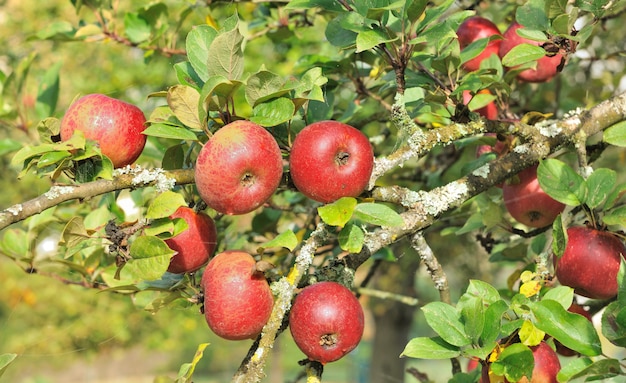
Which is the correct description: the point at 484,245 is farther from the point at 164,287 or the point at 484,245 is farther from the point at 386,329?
the point at 386,329

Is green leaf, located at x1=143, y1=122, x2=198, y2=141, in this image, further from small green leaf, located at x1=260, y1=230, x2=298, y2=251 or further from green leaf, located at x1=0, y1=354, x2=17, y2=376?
green leaf, located at x1=0, y1=354, x2=17, y2=376

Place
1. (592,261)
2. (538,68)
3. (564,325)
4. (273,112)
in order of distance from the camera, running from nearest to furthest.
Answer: (564,325) → (273,112) → (592,261) → (538,68)

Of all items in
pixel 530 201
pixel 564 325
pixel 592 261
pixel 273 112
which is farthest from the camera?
pixel 530 201


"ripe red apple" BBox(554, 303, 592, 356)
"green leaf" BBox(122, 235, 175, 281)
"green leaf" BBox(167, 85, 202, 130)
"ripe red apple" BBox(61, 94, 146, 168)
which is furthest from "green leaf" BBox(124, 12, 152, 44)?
"ripe red apple" BBox(554, 303, 592, 356)

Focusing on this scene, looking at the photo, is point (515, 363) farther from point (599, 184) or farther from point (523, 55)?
point (523, 55)

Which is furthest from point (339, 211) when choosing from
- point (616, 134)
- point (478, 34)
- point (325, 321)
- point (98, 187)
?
point (478, 34)

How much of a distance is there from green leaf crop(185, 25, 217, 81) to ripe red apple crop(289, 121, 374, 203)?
21cm

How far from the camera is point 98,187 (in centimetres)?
104

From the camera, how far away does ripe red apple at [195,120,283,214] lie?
40.4 inches

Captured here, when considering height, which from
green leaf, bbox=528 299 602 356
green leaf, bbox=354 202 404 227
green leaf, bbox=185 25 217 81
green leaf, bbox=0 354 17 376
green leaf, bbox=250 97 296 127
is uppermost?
green leaf, bbox=185 25 217 81

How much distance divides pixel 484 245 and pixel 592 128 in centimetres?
57

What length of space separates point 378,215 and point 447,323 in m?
0.21

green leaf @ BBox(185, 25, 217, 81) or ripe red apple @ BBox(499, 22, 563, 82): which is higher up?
green leaf @ BBox(185, 25, 217, 81)

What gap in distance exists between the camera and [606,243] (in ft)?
4.04
